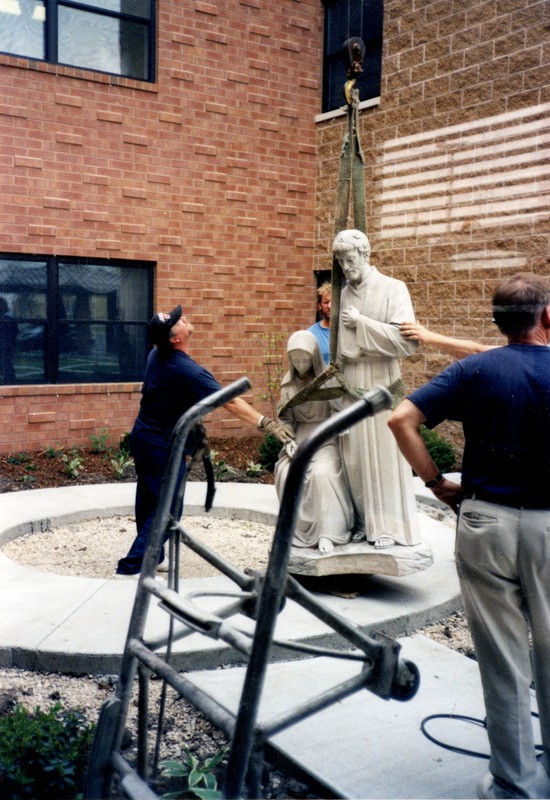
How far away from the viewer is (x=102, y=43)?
10.7 m

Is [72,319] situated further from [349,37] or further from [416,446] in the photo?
[416,446]

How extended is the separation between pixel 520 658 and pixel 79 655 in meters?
2.29

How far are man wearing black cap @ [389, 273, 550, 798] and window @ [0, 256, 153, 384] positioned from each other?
848cm

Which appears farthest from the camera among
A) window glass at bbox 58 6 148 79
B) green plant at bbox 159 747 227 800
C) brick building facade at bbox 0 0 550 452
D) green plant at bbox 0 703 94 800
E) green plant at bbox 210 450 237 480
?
window glass at bbox 58 6 148 79

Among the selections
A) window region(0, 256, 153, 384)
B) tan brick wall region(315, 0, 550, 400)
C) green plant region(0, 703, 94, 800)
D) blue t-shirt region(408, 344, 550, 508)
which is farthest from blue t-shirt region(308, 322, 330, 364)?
window region(0, 256, 153, 384)

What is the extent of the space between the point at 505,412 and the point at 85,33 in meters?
9.74

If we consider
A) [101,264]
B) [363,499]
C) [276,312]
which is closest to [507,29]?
[276,312]

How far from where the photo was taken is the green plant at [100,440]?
10555mm

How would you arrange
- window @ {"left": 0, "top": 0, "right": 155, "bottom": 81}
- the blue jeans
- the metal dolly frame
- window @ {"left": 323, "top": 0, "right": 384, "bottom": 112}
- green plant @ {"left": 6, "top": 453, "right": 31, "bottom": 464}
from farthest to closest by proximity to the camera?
window @ {"left": 323, "top": 0, "right": 384, "bottom": 112}, window @ {"left": 0, "top": 0, "right": 155, "bottom": 81}, green plant @ {"left": 6, "top": 453, "right": 31, "bottom": 464}, the blue jeans, the metal dolly frame

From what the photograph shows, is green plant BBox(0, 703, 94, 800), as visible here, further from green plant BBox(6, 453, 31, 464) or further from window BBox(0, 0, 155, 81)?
window BBox(0, 0, 155, 81)

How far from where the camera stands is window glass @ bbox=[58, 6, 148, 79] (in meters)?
10.5

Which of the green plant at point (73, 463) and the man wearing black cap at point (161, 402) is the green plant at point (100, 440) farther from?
the man wearing black cap at point (161, 402)

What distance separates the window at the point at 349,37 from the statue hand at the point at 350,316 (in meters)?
7.34

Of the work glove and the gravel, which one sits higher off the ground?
the work glove
